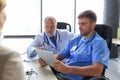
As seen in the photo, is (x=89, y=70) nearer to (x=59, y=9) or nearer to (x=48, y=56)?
(x=48, y=56)

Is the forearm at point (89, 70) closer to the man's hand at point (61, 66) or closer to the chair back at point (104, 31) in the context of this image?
the man's hand at point (61, 66)

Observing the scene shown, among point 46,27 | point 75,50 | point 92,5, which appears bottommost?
point 75,50

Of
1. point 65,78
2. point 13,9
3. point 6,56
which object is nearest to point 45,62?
point 65,78

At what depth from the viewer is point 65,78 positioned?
234 centimetres

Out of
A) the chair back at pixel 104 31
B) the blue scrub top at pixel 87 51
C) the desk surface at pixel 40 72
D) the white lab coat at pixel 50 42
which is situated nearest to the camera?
the desk surface at pixel 40 72

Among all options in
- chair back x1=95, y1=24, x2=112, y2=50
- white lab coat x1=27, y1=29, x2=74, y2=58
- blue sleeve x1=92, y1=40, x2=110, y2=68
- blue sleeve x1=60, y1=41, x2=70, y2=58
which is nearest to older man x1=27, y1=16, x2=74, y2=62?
white lab coat x1=27, y1=29, x2=74, y2=58

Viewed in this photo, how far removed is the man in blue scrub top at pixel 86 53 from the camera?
7.40ft

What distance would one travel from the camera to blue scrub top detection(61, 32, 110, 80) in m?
2.30

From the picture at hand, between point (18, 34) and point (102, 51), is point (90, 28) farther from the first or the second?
point (18, 34)

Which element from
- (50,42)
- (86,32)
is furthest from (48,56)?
(50,42)

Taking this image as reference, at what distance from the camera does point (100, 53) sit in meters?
2.30

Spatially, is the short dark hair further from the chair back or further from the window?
the window

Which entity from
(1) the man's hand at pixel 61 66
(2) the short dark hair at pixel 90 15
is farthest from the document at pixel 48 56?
(2) the short dark hair at pixel 90 15

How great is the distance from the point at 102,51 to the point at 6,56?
1.62 meters
